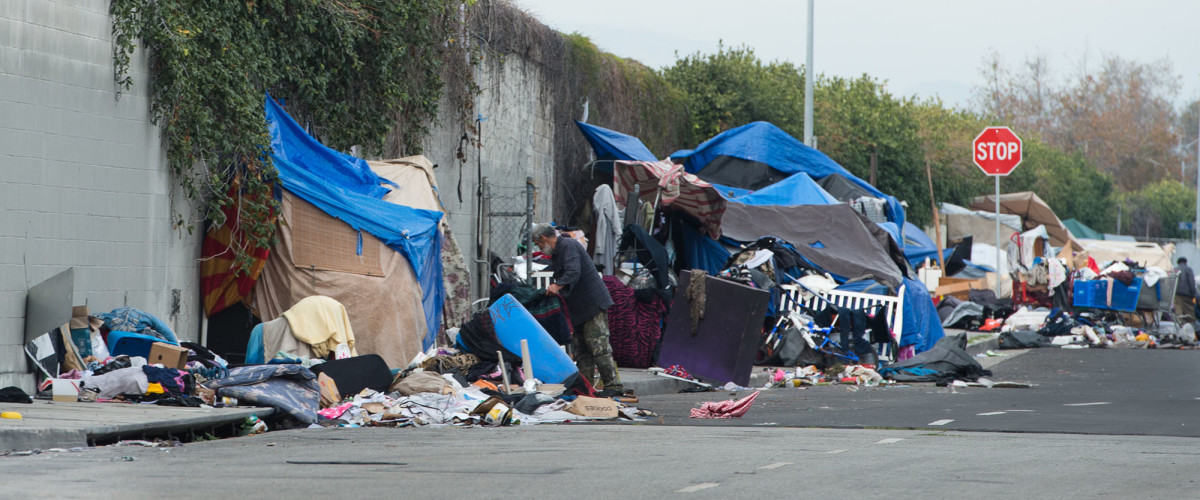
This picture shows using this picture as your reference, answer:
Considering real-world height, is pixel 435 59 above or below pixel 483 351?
above

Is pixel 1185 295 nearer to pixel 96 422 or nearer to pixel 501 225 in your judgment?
pixel 501 225

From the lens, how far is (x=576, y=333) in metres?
12.7

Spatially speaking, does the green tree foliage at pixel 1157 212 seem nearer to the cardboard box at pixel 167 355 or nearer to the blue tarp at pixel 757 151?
the blue tarp at pixel 757 151

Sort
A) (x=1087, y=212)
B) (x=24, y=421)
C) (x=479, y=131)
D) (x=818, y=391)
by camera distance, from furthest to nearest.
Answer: (x=1087, y=212) < (x=479, y=131) < (x=818, y=391) < (x=24, y=421)

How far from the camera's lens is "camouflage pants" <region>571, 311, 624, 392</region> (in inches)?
490

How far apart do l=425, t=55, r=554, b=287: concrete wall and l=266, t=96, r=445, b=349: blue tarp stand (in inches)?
99.7

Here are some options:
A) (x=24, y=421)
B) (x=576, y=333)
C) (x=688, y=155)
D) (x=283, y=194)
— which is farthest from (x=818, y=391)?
(x=688, y=155)

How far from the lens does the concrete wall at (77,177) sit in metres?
9.95

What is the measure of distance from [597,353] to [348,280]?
102 inches

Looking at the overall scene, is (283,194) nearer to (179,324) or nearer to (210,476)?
(179,324)

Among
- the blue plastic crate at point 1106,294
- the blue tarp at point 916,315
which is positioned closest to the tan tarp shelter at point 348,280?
the blue tarp at point 916,315

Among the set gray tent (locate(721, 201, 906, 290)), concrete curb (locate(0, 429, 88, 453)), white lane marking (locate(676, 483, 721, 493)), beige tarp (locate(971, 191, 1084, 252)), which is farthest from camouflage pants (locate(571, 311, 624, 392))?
beige tarp (locate(971, 191, 1084, 252))

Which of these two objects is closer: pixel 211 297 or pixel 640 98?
pixel 211 297

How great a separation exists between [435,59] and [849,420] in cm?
752
